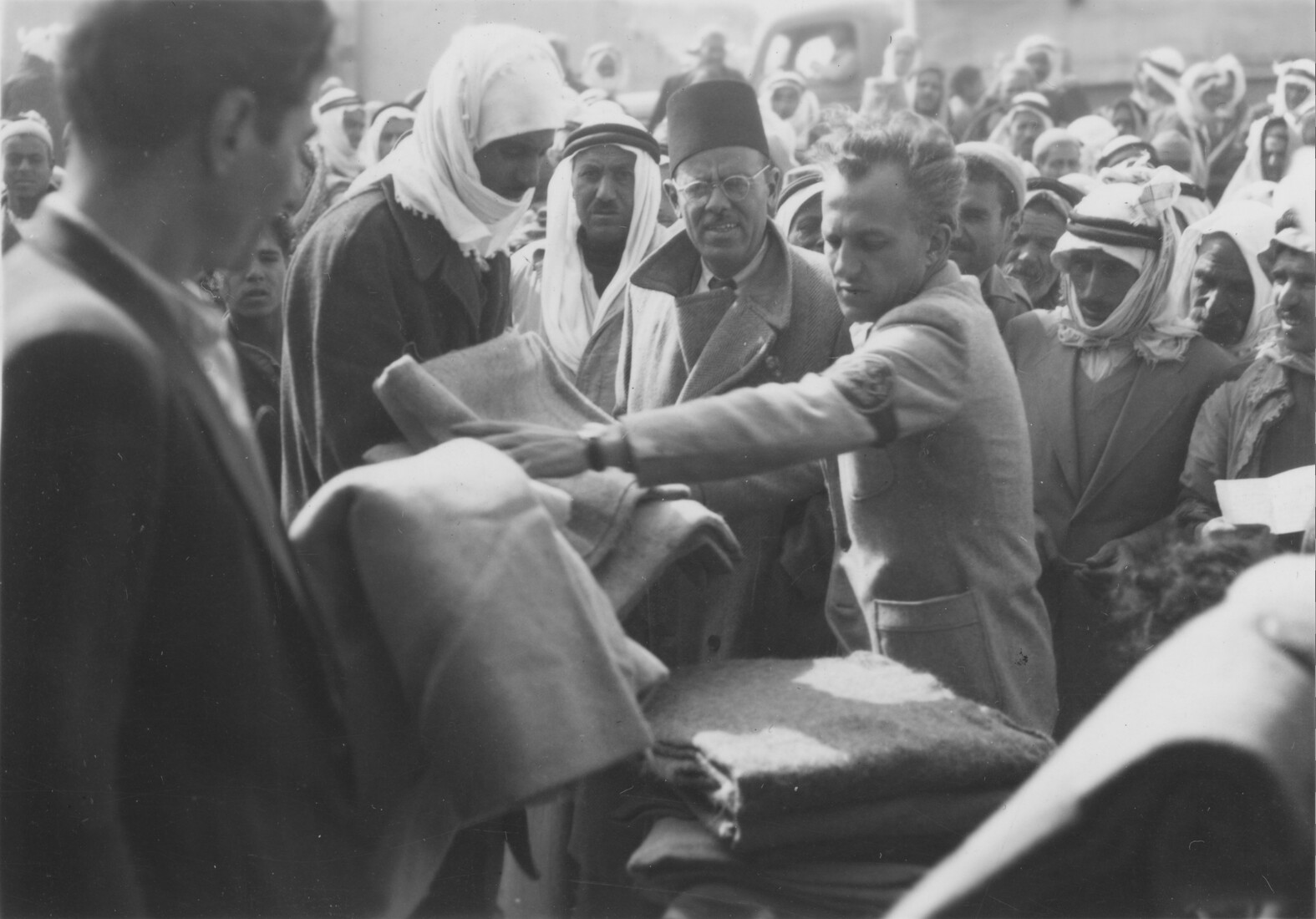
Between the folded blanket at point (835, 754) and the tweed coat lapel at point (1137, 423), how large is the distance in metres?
1.73

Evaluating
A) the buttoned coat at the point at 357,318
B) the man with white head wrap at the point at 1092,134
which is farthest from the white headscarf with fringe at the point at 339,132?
the buttoned coat at the point at 357,318

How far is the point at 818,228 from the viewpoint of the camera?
484 centimetres

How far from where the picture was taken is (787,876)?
6.52 ft

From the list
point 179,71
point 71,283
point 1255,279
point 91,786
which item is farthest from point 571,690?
point 1255,279

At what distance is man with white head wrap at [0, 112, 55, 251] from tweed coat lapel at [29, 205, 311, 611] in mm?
1997

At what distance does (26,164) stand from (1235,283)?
3.53 metres

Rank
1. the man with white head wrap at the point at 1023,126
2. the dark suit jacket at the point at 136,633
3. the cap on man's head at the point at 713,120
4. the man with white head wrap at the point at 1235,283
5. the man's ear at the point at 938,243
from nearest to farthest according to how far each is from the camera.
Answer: the dark suit jacket at the point at 136,633, the man's ear at the point at 938,243, the cap on man's head at the point at 713,120, the man with white head wrap at the point at 1235,283, the man with white head wrap at the point at 1023,126

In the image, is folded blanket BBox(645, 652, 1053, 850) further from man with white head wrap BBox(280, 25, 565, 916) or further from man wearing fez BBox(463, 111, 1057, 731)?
man with white head wrap BBox(280, 25, 565, 916)

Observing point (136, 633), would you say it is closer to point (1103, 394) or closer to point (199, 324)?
point (199, 324)

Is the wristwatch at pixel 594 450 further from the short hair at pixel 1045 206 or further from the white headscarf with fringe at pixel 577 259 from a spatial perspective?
the short hair at pixel 1045 206

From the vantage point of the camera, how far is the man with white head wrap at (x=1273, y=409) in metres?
3.32

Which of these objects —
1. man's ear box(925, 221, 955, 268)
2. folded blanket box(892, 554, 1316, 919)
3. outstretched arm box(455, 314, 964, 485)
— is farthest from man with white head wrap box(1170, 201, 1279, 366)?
folded blanket box(892, 554, 1316, 919)

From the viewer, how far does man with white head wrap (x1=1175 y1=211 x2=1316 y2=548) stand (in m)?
3.32

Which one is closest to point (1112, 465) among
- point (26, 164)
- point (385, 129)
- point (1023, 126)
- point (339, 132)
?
point (26, 164)
